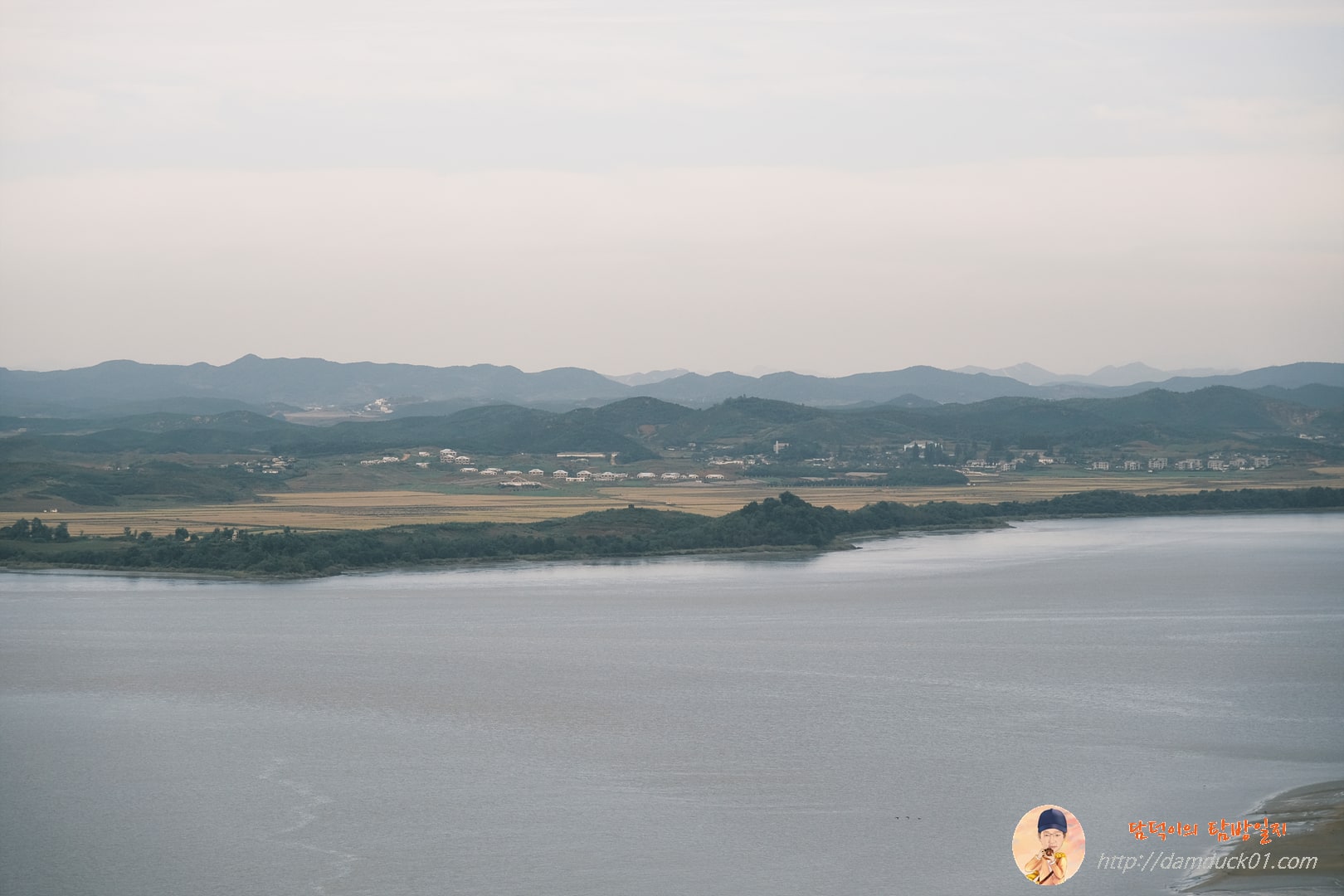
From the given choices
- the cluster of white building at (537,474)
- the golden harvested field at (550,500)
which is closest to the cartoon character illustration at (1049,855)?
the golden harvested field at (550,500)

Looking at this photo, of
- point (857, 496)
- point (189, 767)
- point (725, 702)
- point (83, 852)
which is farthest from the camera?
point (857, 496)

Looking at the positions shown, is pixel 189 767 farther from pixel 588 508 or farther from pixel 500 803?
pixel 588 508

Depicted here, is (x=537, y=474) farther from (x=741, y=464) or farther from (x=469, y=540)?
(x=469, y=540)

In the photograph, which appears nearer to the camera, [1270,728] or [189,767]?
[189,767]

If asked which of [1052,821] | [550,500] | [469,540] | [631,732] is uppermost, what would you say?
[550,500]

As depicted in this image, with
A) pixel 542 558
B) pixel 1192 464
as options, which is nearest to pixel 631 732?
pixel 542 558

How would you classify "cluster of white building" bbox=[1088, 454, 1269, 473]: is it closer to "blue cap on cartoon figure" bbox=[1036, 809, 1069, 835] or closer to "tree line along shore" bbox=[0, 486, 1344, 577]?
"tree line along shore" bbox=[0, 486, 1344, 577]

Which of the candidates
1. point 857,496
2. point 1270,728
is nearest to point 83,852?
point 1270,728
